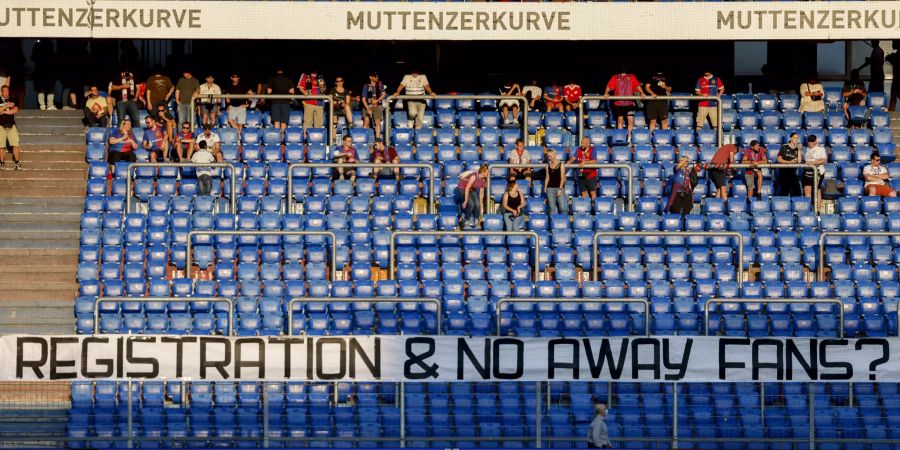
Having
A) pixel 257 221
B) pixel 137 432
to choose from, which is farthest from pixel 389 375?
pixel 257 221

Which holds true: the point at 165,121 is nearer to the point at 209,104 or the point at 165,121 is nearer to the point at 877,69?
the point at 209,104

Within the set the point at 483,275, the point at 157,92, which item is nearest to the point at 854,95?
the point at 483,275

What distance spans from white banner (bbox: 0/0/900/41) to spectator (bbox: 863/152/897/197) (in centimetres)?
221

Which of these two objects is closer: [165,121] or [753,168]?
[753,168]

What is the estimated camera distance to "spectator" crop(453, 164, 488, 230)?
28.3 metres

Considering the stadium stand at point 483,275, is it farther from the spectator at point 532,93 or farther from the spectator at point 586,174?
the spectator at point 532,93

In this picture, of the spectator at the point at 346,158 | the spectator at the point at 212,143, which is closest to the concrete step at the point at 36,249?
the spectator at the point at 212,143

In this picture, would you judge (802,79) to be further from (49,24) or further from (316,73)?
(49,24)

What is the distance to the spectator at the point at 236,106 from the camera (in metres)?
31.1

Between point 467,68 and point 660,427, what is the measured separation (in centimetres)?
1246

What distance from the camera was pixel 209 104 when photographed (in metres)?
31.0

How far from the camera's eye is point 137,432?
22812mm

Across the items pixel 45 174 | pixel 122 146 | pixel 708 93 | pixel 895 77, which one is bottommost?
pixel 45 174

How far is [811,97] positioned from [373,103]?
24.6 feet
